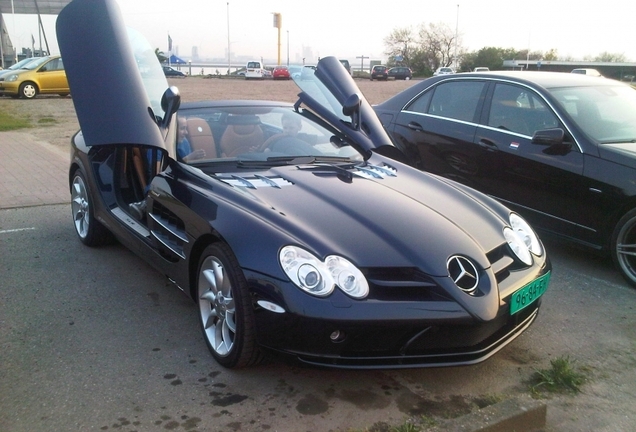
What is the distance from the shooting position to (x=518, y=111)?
18.8 ft

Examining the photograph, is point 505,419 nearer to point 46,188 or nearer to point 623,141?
point 623,141

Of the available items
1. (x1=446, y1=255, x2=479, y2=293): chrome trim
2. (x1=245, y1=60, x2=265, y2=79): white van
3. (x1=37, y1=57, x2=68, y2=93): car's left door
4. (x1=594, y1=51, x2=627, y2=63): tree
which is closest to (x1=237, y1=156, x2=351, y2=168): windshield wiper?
(x1=446, y1=255, x2=479, y2=293): chrome trim

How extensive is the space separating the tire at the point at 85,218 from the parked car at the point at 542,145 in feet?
10.4

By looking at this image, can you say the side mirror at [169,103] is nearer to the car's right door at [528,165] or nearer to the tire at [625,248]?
the car's right door at [528,165]

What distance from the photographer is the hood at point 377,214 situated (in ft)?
10.0

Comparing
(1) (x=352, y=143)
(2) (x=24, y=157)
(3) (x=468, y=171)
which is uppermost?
(1) (x=352, y=143)

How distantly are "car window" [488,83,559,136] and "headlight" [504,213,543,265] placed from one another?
1.89 m

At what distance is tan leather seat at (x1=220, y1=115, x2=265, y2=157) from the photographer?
4266 mm

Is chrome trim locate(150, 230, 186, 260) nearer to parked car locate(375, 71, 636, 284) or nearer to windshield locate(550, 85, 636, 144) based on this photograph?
parked car locate(375, 71, 636, 284)

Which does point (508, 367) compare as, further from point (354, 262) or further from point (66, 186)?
point (66, 186)

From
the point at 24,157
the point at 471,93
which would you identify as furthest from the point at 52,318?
the point at 24,157

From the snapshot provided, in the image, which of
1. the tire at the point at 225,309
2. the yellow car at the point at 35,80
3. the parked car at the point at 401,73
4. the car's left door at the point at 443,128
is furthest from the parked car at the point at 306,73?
the parked car at the point at 401,73

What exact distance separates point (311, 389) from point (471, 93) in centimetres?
401

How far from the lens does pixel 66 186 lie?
8016 mm
